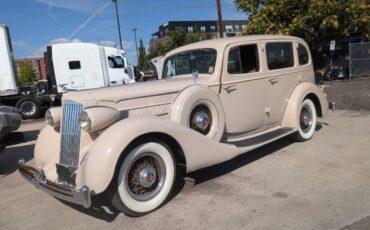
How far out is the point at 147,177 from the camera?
163 inches

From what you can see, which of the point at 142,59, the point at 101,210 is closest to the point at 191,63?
the point at 101,210

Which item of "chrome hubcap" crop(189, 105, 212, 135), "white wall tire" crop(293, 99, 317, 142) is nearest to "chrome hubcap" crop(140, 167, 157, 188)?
"chrome hubcap" crop(189, 105, 212, 135)

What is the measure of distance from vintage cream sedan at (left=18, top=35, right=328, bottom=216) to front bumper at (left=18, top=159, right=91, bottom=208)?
1cm

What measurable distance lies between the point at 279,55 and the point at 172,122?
114 inches

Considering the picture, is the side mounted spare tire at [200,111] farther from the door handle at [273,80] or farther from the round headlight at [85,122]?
the door handle at [273,80]

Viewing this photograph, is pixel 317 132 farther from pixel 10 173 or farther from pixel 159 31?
pixel 159 31

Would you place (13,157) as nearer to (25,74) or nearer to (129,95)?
(129,95)

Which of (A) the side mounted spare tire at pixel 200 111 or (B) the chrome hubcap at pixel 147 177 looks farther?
(A) the side mounted spare tire at pixel 200 111

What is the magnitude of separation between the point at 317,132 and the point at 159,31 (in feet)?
305

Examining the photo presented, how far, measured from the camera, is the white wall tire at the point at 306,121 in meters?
6.62

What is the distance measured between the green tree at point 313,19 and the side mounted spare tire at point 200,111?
15.1 meters

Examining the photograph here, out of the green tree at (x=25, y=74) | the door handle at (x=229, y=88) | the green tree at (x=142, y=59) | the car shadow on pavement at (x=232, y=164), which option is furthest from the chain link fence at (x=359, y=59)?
the green tree at (x=25, y=74)

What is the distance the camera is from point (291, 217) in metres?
3.78

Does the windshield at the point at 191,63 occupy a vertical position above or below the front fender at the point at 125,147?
above
